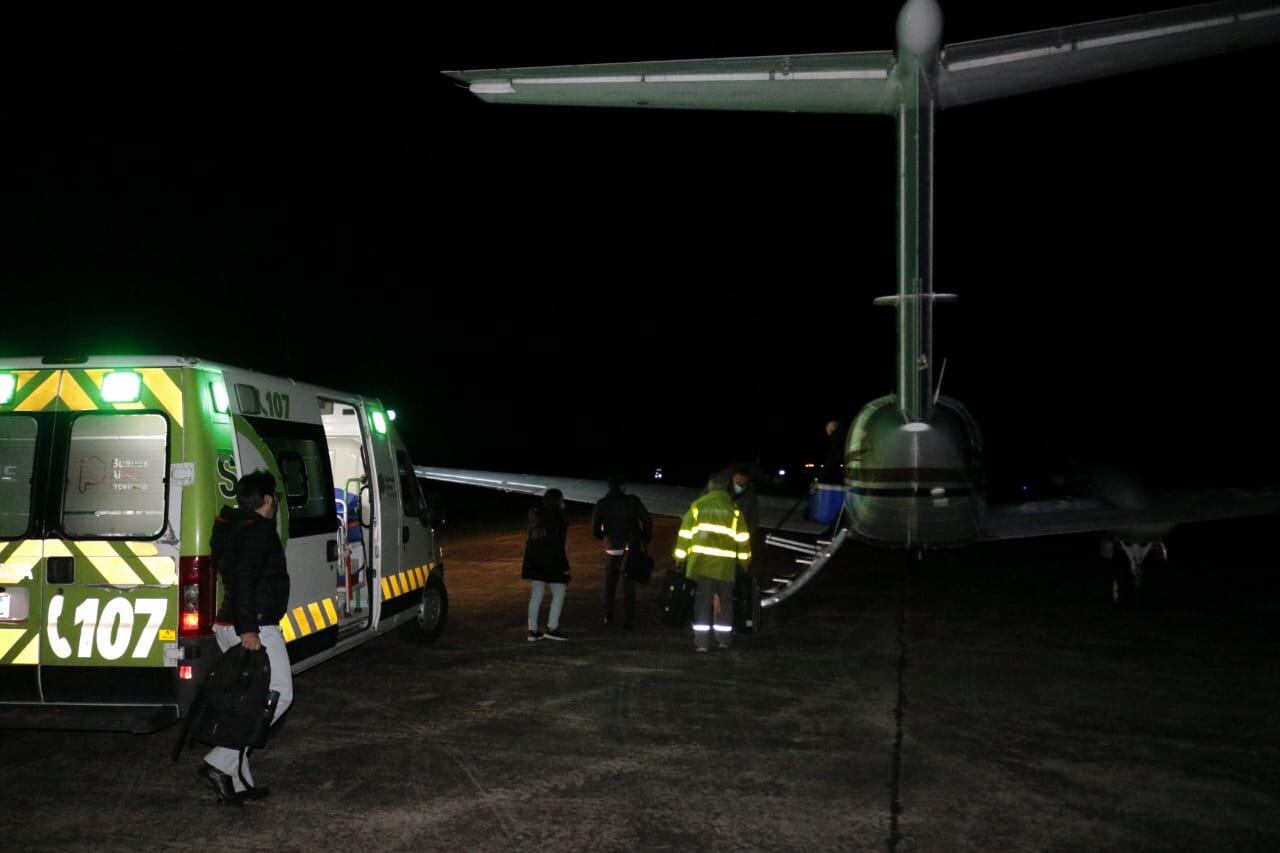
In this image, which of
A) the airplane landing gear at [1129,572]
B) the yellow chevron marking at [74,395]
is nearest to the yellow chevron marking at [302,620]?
the yellow chevron marking at [74,395]

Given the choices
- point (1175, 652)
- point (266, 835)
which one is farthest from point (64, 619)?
point (1175, 652)

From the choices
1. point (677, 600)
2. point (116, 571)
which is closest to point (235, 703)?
point (116, 571)

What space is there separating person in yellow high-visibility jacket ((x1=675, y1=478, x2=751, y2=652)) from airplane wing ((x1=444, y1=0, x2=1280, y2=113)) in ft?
12.1

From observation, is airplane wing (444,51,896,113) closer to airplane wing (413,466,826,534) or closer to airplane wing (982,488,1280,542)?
airplane wing (982,488,1280,542)

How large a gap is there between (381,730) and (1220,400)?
4036 centimetres

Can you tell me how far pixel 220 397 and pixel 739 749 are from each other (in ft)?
12.8

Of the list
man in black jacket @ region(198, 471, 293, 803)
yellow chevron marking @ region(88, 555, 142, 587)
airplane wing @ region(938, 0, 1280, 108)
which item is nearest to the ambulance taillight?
man in black jacket @ region(198, 471, 293, 803)

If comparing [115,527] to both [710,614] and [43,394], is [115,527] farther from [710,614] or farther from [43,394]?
[710,614]

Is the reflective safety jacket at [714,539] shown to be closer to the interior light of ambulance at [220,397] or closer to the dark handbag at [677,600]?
the dark handbag at [677,600]

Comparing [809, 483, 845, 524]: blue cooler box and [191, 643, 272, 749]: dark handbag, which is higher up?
[809, 483, 845, 524]: blue cooler box

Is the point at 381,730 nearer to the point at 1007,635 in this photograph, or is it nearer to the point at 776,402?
the point at 1007,635

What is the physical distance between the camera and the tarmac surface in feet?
16.1

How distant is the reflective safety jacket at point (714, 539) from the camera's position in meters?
9.46

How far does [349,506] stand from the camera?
30.6 feet
